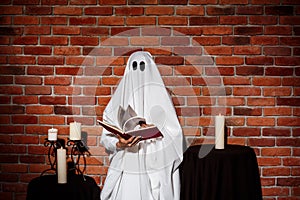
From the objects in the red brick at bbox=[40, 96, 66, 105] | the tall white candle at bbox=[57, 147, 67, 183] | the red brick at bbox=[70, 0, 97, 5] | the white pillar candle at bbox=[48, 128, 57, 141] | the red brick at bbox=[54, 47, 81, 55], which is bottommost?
the tall white candle at bbox=[57, 147, 67, 183]

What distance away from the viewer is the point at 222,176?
267 centimetres

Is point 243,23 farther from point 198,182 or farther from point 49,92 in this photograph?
point 49,92

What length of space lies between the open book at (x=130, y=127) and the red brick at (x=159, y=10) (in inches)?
31.2

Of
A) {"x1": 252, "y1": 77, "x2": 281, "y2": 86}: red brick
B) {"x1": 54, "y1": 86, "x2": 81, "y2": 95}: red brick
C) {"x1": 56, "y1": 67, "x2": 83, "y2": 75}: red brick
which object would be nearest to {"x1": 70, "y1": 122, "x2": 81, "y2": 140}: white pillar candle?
{"x1": 54, "y1": 86, "x2": 81, "y2": 95}: red brick

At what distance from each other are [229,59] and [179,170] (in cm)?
92

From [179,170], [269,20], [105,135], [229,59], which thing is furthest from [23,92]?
[269,20]

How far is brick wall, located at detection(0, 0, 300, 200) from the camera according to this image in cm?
305

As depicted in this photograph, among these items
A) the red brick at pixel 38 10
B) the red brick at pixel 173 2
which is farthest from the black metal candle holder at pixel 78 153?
the red brick at pixel 173 2

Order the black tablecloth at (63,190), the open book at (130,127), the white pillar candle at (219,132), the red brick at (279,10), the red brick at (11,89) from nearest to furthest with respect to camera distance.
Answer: the open book at (130,127) < the black tablecloth at (63,190) < the white pillar candle at (219,132) < the red brick at (279,10) < the red brick at (11,89)

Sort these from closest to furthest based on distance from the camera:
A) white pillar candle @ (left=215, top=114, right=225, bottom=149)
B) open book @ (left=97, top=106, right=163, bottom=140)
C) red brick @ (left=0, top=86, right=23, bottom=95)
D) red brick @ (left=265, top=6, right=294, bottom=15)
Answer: open book @ (left=97, top=106, right=163, bottom=140)
white pillar candle @ (left=215, top=114, right=225, bottom=149)
red brick @ (left=265, top=6, right=294, bottom=15)
red brick @ (left=0, top=86, right=23, bottom=95)

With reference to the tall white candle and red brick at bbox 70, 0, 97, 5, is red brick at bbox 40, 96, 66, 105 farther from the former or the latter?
red brick at bbox 70, 0, 97, 5

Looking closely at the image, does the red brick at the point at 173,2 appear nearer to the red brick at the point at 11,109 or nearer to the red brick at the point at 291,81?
the red brick at the point at 291,81

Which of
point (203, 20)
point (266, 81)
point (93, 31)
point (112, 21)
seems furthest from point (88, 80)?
point (266, 81)

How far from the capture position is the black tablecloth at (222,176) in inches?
105
